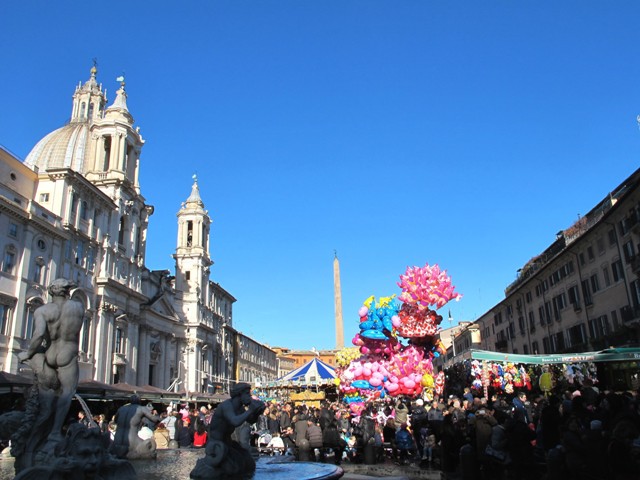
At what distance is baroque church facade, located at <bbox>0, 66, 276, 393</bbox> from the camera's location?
30.2 m

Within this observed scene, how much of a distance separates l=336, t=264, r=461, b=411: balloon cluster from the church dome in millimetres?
34563

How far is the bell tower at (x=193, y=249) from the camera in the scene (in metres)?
63.7

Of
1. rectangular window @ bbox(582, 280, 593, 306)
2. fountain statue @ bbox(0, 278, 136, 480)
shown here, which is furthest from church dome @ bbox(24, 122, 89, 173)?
fountain statue @ bbox(0, 278, 136, 480)

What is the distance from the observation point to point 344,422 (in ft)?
69.9

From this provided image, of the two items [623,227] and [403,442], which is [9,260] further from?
[623,227]

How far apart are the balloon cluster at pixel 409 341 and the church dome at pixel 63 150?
113ft

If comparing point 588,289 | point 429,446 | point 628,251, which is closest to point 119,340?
point 588,289

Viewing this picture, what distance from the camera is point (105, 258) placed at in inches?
1564

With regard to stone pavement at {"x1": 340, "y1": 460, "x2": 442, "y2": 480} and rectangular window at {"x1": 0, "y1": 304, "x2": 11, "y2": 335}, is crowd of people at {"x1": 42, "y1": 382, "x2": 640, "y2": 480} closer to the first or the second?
stone pavement at {"x1": 340, "y1": 460, "x2": 442, "y2": 480}

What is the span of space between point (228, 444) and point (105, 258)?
1445 inches

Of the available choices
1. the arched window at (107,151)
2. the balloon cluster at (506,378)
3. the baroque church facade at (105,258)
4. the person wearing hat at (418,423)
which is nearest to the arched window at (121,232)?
the baroque church facade at (105,258)

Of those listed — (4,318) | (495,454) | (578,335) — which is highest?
(4,318)

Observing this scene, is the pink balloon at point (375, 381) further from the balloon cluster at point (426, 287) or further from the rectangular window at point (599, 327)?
the rectangular window at point (599, 327)

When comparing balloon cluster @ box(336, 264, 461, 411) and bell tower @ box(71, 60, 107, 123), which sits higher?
bell tower @ box(71, 60, 107, 123)
